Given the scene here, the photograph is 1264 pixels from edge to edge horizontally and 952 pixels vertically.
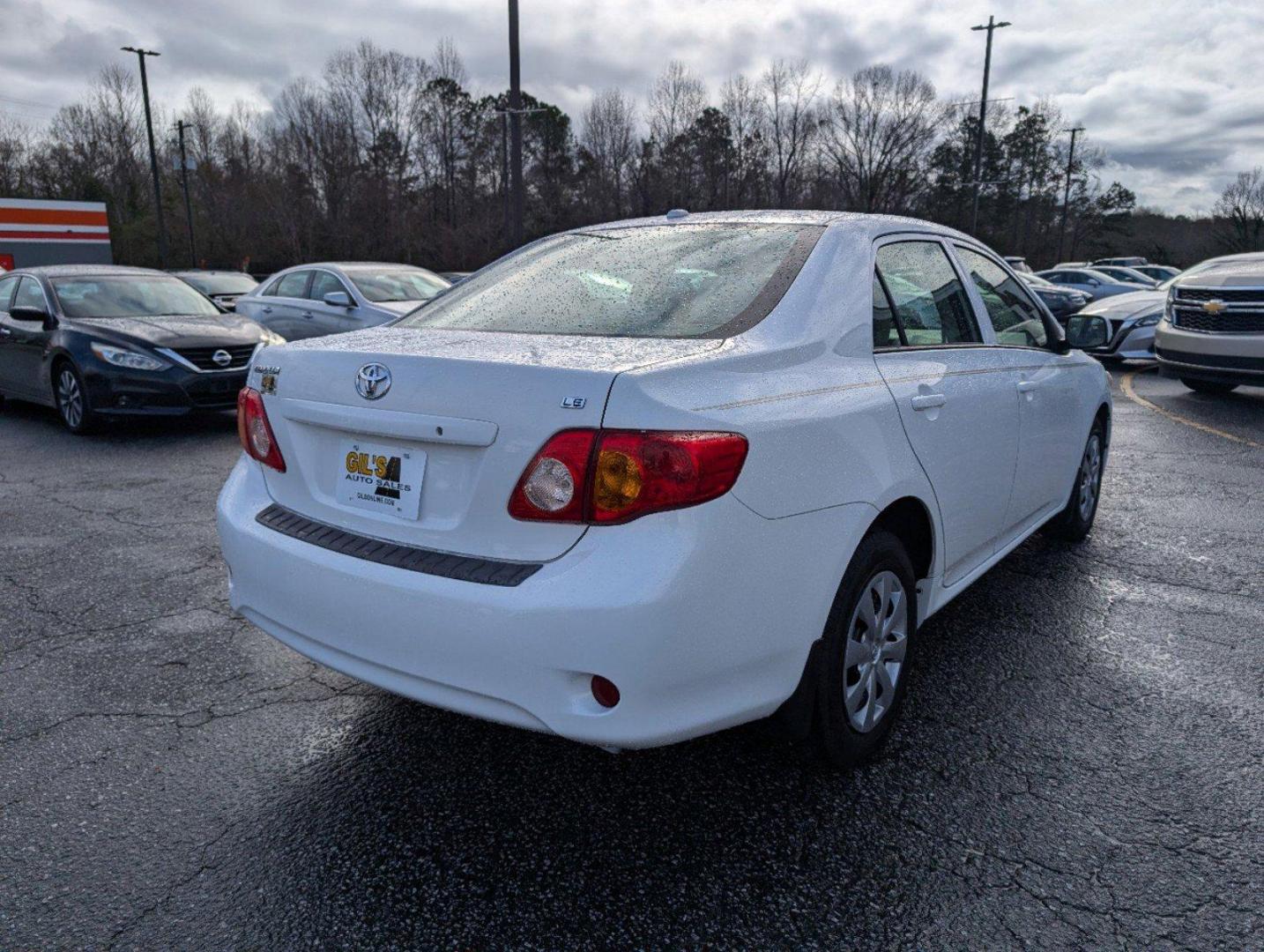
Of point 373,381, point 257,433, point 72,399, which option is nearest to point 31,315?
point 72,399

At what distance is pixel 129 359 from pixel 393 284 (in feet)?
13.1

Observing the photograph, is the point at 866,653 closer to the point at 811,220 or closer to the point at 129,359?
the point at 811,220

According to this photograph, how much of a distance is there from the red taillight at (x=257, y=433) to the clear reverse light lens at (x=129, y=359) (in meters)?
5.81

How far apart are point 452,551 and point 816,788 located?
1210 millimetres

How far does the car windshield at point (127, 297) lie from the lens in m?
8.65

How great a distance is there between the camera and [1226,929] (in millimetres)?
2006

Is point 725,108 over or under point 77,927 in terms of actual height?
over

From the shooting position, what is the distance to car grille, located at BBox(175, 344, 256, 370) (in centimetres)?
801

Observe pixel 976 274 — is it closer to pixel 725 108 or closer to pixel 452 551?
pixel 452 551

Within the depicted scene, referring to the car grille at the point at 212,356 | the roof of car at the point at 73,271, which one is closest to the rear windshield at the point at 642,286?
the car grille at the point at 212,356

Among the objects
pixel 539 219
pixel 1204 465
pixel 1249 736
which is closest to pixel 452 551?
pixel 1249 736

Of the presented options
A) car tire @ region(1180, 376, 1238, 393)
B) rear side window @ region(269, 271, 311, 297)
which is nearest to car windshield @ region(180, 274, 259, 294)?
rear side window @ region(269, 271, 311, 297)

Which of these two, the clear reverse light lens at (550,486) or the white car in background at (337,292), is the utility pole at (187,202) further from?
the clear reverse light lens at (550,486)

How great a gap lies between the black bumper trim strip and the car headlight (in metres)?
6.06
